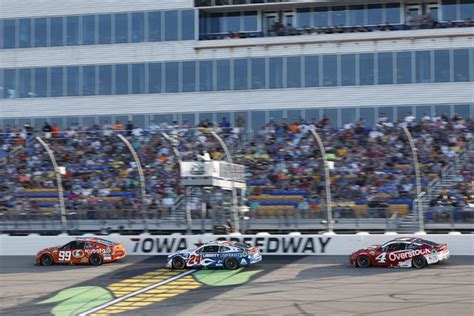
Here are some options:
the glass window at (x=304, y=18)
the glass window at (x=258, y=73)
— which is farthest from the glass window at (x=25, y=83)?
the glass window at (x=304, y=18)

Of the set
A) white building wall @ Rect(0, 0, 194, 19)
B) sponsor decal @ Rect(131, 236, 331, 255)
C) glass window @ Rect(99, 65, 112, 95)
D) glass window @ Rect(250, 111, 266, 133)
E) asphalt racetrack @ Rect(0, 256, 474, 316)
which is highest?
white building wall @ Rect(0, 0, 194, 19)

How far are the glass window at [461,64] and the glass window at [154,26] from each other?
1460 centimetres

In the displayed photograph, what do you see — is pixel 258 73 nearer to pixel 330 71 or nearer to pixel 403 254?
pixel 330 71

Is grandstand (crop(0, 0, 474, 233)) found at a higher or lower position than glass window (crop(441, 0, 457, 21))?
lower

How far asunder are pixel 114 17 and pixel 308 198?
1740cm

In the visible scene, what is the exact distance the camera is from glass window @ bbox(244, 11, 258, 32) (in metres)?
46.0

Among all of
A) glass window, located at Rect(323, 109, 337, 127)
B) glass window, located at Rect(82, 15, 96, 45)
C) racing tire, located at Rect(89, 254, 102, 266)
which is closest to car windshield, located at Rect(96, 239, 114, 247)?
racing tire, located at Rect(89, 254, 102, 266)

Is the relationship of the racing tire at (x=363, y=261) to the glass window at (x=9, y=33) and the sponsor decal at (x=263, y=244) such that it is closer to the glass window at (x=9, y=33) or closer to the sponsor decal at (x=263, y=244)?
the sponsor decal at (x=263, y=244)

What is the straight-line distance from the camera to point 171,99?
45.8 m

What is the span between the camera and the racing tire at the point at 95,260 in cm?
3312

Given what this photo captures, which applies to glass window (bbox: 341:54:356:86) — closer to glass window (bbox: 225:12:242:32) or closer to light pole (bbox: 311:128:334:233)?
glass window (bbox: 225:12:242:32)

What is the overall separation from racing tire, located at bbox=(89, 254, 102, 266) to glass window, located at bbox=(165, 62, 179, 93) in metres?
14.6

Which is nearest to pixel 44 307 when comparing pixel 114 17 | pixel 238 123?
pixel 238 123

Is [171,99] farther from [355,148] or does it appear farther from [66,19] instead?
[355,148]
